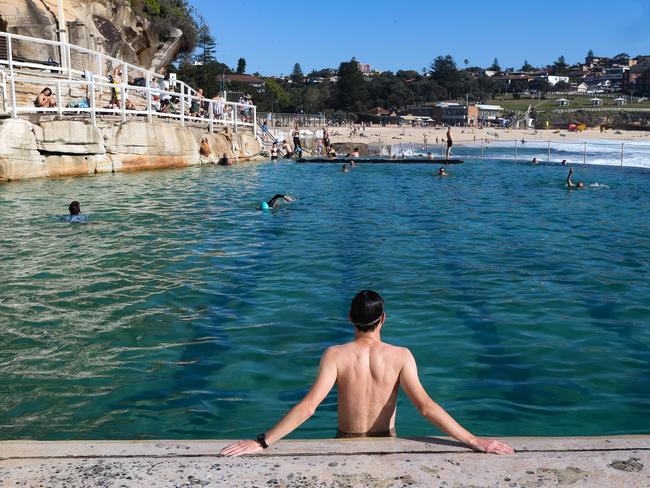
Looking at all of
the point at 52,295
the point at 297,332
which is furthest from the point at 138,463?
the point at 52,295

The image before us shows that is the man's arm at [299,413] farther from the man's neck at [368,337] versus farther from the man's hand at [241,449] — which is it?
the man's neck at [368,337]

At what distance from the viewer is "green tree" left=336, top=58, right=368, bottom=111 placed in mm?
137875

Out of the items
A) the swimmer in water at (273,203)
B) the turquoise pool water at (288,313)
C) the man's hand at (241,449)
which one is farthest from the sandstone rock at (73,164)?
the man's hand at (241,449)

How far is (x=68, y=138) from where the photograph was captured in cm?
2094

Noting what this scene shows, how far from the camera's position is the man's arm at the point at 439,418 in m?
3.57

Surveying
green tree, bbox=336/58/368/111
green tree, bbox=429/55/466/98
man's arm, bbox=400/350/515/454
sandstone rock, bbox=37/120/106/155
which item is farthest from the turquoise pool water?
green tree, bbox=429/55/466/98

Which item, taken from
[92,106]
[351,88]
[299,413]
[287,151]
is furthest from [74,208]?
[351,88]

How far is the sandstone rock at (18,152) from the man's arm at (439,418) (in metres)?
17.9

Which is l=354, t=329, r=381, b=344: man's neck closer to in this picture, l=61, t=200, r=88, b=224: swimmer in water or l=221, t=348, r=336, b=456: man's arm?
l=221, t=348, r=336, b=456: man's arm

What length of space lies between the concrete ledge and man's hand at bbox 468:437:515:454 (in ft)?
0.15

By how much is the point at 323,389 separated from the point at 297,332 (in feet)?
12.2

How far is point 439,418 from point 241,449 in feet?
3.61

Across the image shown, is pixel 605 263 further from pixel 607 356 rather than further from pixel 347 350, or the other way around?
pixel 347 350

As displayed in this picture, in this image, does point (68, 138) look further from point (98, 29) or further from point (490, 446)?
point (98, 29)
